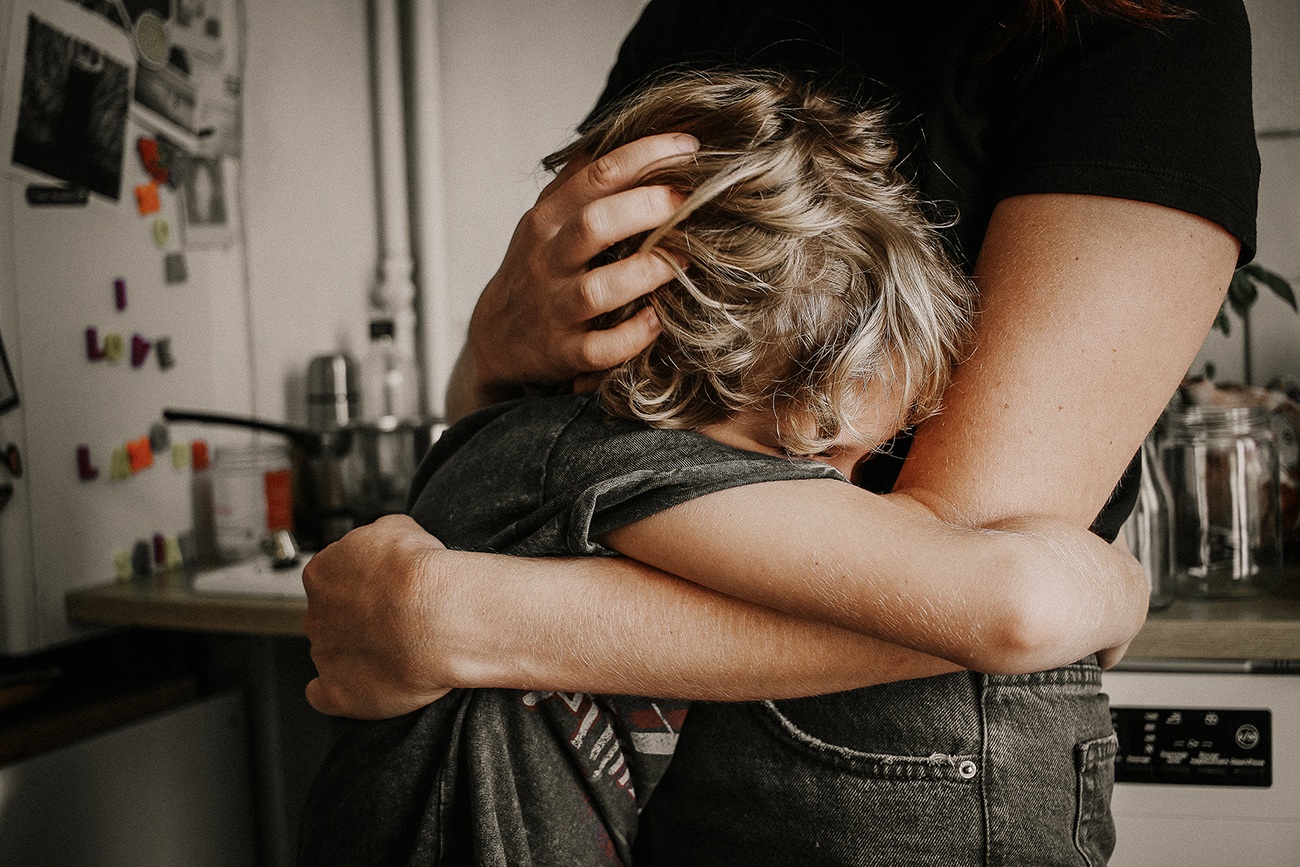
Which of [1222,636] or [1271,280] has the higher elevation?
[1271,280]

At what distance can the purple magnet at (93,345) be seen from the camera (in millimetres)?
1656

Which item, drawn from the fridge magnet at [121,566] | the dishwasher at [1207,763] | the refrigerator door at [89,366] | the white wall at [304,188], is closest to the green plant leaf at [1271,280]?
the dishwasher at [1207,763]

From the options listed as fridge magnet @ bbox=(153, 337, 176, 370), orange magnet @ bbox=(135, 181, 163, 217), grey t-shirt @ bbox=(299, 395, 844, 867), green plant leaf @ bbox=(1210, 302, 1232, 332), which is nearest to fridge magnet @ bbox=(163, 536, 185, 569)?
fridge magnet @ bbox=(153, 337, 176, 370)

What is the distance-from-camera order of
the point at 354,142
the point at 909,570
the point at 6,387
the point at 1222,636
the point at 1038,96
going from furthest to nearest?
the point at 354,142 < the point at 6,387 < the point at 1222,636 < the point at 1038,96 < the point at 909,570

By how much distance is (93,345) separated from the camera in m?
1.66

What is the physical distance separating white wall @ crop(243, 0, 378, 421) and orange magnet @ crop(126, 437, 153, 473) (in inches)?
12.7

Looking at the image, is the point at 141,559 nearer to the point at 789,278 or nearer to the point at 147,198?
the point at 147,198

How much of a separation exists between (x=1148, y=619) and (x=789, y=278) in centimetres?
80

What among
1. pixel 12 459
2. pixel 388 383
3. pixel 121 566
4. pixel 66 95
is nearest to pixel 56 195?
pixel 66 95

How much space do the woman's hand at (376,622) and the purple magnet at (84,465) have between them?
3.50ft

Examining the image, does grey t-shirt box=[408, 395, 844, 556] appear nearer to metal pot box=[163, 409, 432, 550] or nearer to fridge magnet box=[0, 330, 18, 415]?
fridge magnet box=[0, 330, 18, 415]

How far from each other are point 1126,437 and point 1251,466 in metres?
0.90

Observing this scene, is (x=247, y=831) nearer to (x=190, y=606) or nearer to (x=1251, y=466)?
(x=190, y=606)

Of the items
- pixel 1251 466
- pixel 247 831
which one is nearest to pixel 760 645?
pixel 1251 466
